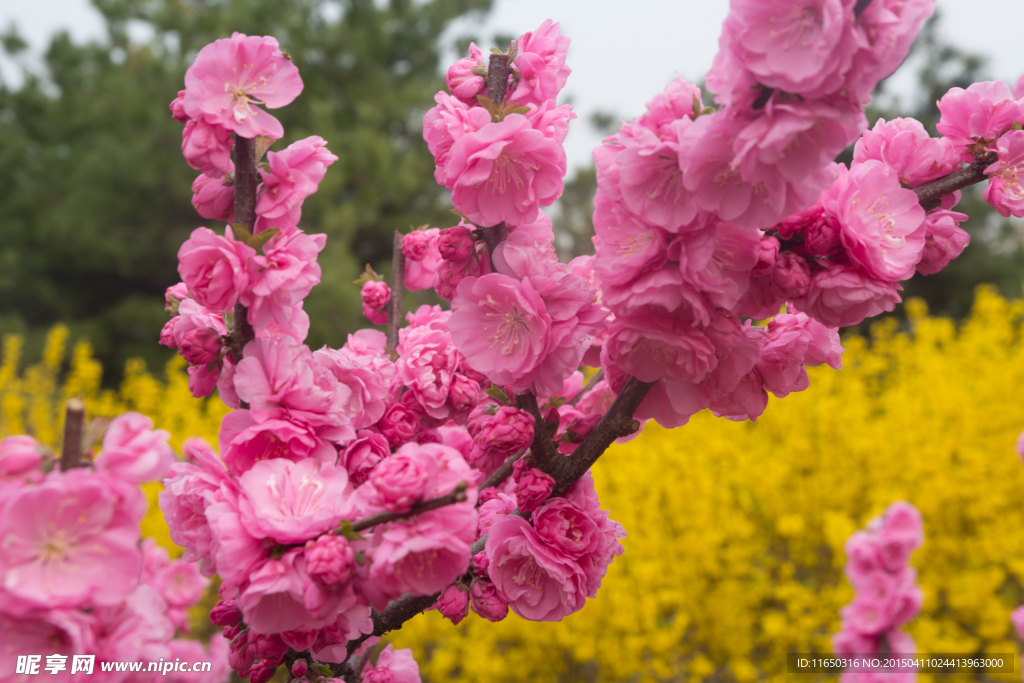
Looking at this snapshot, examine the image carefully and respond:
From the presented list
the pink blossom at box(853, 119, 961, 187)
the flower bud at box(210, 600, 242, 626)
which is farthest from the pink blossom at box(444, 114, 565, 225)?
the flower bud at box(210, 600, 242, 626)

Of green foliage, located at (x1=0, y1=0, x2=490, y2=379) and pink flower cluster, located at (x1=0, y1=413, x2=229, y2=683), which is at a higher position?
green foliage, located at (x1=0, y1=0, x2=490, y2=379)

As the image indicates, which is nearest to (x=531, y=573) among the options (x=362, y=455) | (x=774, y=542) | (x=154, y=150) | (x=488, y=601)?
(x=488, y=601)

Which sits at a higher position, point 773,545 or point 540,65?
point 540,65

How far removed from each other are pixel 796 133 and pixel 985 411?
14.3ft

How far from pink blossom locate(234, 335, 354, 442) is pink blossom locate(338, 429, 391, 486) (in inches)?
2.2

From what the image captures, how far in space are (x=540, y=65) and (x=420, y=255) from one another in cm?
51

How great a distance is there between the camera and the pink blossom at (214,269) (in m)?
0.87

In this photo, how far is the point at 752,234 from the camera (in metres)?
0.81

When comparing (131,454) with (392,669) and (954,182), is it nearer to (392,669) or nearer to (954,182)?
(392,669)

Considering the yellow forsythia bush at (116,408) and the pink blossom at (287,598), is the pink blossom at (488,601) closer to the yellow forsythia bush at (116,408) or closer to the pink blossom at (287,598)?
the pink blossom at (287,598)

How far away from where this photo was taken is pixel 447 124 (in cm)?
93

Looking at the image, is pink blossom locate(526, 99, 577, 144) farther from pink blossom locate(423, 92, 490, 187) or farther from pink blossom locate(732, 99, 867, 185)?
pink blossom locate(732, 99, 867, 185)

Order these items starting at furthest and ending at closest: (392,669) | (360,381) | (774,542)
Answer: (774,542), (392,669), (360,381)

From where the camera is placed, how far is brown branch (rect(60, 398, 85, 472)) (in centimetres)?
66
